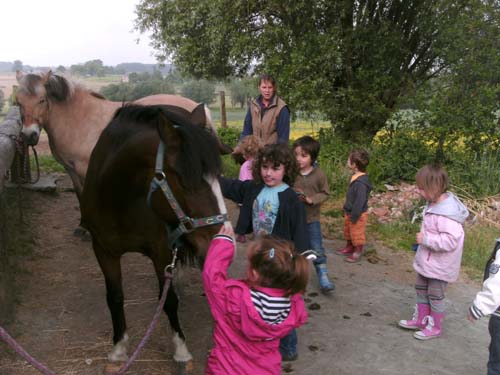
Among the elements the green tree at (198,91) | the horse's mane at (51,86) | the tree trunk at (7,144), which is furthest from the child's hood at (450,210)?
the green tree at (198,91)

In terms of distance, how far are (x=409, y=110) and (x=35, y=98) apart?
19.7 ft

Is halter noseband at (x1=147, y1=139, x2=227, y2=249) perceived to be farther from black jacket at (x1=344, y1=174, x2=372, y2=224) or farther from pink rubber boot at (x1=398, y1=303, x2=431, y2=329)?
black jacket at (x1=344, y1=174, x2=372, y2=224)

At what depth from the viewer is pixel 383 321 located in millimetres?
3498

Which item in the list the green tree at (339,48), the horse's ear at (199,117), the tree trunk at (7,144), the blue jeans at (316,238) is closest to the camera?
the horse's ear at (199,117)

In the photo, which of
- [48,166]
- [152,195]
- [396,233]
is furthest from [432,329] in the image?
[48,166]

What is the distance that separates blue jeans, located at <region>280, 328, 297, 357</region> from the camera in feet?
9.35

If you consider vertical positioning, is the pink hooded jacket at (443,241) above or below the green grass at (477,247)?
above

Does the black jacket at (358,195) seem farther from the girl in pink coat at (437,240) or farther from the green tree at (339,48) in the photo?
the green tree at (339,48)

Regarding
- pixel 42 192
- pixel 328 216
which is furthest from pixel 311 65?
pixel 42 192

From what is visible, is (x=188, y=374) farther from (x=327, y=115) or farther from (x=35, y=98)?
(x=327, y=115)

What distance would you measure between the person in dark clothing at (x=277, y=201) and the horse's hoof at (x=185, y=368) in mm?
579

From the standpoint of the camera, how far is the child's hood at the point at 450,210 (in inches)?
→ 117

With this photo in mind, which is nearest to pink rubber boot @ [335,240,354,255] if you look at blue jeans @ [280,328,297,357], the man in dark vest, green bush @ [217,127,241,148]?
the man in dark vest

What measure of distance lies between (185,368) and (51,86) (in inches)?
127
